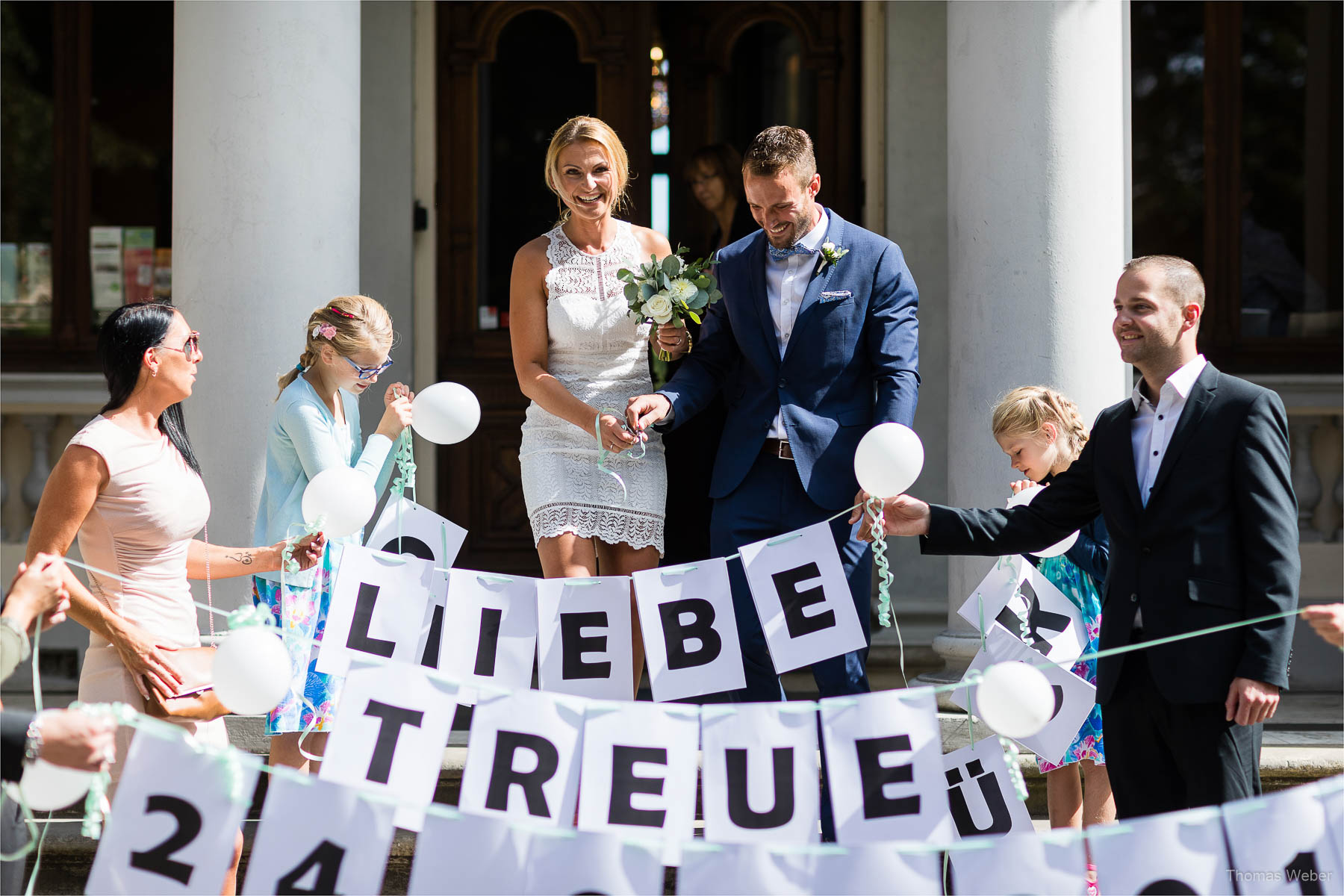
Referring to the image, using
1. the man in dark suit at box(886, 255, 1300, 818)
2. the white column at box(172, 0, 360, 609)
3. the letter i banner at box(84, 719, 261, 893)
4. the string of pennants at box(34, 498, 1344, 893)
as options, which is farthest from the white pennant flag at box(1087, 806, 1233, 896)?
the white column at box(172, 0, 360, 609)

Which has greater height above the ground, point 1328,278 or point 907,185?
point 907,185

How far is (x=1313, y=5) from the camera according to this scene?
7074 millimetres

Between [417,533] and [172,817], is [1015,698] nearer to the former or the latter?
[172,817]

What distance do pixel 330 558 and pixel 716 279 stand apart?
1.52 m

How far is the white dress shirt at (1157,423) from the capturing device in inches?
128

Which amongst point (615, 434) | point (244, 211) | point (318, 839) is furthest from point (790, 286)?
point (244, 211)

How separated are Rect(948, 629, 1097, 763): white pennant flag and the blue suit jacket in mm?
619

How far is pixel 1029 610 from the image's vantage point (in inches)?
162

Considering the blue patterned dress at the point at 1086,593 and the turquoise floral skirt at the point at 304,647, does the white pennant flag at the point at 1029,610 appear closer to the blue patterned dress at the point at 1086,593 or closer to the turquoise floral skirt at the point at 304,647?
the blue patterned dress at the point at 1086,593

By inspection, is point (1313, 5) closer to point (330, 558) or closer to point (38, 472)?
point (330, 558)

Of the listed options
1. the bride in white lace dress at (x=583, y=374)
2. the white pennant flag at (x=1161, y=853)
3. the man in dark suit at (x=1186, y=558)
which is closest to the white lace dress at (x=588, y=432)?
the bride in white lace dress at (x=583, y=374)

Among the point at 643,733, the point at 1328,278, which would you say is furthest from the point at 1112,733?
the point at 1328,278

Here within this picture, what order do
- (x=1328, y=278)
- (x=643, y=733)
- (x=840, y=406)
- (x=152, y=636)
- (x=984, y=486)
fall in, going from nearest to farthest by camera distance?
(x=643, y=733), (x=152, y=636), (x=840, y=406), (x=984, y=486), (x=1328, y=278)

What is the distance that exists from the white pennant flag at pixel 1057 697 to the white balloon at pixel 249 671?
1941 millimetres
